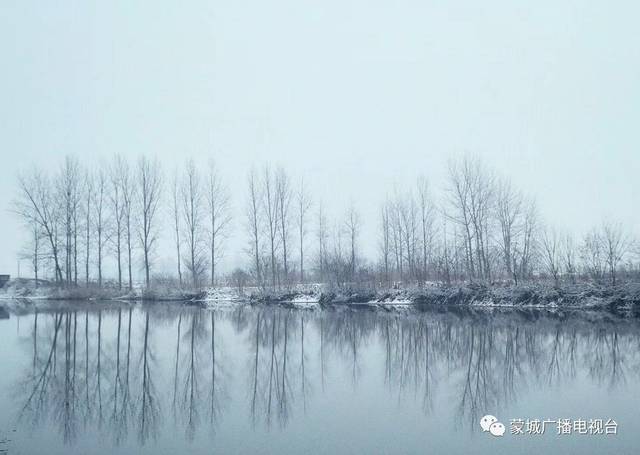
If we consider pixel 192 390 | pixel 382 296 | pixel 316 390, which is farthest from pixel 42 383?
pixel 382 296

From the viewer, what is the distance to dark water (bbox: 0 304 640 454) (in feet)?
20.2

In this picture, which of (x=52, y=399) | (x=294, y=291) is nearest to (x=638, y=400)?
(x=52, y=399)

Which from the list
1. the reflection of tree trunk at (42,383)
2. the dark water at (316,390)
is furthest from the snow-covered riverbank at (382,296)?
the reflection of tree trunk at (42,383)

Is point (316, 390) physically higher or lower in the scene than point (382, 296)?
lower

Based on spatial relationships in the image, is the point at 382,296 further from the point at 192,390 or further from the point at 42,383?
the point at 42,383

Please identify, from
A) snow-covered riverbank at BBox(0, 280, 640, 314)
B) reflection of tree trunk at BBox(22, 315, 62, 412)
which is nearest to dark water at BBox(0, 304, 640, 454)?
reflection of tree trunk at BBox(22, 315, 62, 412)

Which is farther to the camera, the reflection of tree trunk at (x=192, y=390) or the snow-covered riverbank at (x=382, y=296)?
the snow-covered riverbank at (x=382, y=296)

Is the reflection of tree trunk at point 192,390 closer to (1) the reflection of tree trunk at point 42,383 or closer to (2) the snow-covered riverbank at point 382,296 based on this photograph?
(1) the reflection of tree trunk at point 42,383

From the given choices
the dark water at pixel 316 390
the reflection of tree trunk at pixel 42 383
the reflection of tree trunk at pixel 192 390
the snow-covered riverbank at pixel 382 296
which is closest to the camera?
the dark water at pixel 316 390

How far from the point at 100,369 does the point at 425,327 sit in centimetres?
1110

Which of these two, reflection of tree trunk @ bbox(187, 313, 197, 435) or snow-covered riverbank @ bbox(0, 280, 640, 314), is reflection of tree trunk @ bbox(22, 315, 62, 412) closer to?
reflection of tree trunk @ bbox(187, 313, 197, 435)

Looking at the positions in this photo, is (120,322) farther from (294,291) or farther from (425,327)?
(294,291)

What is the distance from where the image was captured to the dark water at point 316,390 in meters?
6.14

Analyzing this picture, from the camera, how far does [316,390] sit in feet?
28.9
